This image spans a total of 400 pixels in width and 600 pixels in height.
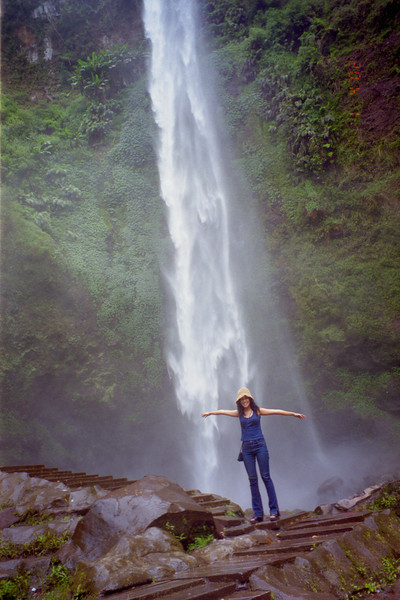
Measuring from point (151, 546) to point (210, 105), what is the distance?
1628 centimetres

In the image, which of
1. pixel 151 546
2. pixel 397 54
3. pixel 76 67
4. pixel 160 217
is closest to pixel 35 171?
pixel 160 217

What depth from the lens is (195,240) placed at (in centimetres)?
1432

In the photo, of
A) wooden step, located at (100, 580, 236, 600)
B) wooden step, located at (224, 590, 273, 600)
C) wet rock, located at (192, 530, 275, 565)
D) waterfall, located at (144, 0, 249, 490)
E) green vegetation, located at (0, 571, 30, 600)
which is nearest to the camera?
wooden step, located at (224, 590, 273, 600)

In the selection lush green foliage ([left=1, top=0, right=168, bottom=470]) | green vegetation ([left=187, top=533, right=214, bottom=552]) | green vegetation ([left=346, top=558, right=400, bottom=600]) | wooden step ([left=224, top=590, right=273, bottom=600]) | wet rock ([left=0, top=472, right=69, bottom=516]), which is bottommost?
green vegetation ([left=346, top=558, right=400, bottom=600])

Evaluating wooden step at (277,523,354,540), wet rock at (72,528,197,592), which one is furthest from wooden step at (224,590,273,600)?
wooden step at (277,523,354,540)

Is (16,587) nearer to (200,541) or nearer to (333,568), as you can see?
(200,541)

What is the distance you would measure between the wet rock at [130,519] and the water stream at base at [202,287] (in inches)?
352

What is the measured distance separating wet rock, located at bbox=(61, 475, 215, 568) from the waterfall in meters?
8.95

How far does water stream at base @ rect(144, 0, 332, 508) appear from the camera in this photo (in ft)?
42.2

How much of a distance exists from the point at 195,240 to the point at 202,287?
5.79 ft

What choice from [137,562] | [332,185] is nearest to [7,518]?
[137,562]

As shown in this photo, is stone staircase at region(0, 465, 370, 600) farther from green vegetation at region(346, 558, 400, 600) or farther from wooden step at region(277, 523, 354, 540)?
green vegetation at region(346, 558, 400, 600)

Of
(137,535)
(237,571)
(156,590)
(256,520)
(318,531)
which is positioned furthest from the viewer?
(256,520)

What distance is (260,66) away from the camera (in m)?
15.7
